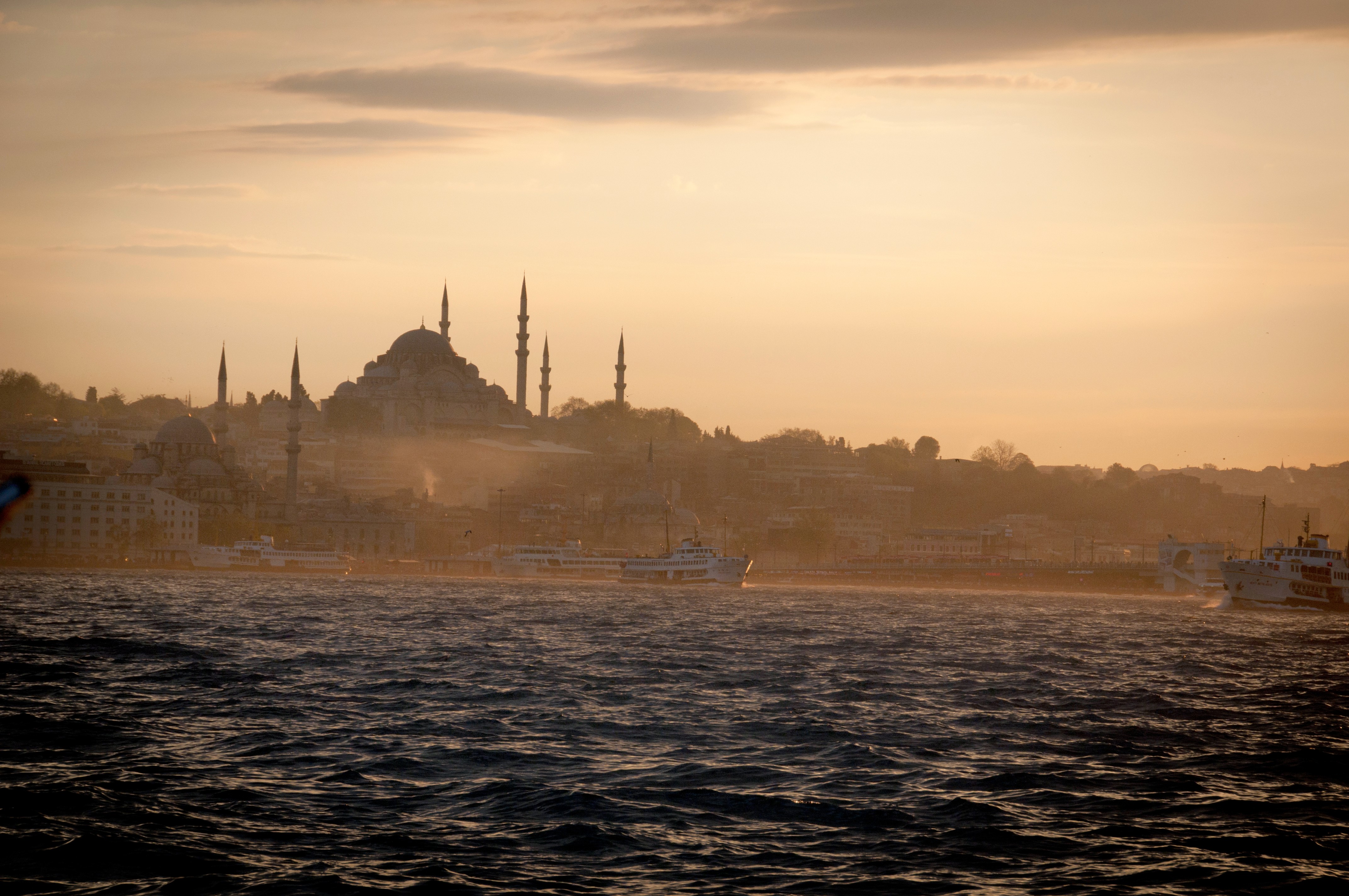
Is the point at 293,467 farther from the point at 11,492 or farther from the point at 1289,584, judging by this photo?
the point at 1289,584

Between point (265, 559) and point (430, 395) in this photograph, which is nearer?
point (265, 559)

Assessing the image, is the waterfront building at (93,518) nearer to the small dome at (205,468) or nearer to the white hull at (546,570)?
the small dome at (205,468)

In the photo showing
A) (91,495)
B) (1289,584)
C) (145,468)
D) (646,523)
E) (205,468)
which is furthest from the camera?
(646,523)

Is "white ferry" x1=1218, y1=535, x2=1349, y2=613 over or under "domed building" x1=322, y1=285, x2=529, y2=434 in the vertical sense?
under

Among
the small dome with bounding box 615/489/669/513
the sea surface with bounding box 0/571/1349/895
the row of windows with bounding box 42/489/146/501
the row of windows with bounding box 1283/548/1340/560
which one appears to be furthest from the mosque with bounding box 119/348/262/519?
the sea surface with bounding box 0/571/1349/895

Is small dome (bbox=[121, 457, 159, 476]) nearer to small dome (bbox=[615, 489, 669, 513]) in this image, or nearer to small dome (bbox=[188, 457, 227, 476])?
small dome (bbox=[188, 457, 227, 476])

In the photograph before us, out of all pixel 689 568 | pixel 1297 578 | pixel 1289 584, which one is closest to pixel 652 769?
pixel 1297 578

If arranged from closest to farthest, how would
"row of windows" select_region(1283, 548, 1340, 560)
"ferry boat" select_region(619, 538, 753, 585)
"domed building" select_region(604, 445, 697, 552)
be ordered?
"row of windows" select_region(1283, 548, 1340, 560) < "ferry boat" select_region(619, 538, 753, 585) < "domed building" select_region(604, 445, 697, 552)
